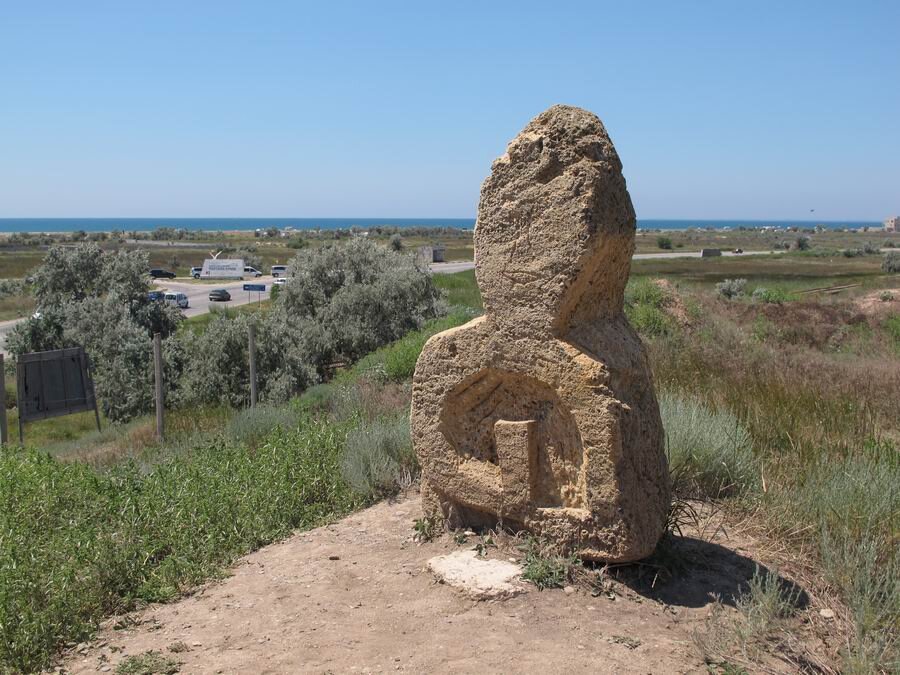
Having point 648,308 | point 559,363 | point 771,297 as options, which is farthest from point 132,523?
point 771,297

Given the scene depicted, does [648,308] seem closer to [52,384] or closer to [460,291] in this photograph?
[460,291]

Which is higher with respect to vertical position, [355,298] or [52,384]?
[355,298]

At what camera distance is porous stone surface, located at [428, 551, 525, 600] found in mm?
4160

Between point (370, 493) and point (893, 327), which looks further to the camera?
point (893, 327)

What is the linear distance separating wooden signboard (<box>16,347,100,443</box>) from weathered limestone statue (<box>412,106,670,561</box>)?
693 centimetres

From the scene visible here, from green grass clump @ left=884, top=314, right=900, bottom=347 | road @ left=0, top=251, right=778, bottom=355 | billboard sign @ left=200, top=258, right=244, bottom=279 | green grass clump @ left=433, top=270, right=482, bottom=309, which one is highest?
green grass clump @ left=433, top=270, right=482, bottom=309

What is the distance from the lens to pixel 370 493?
6.22 meters

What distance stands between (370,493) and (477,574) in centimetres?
204

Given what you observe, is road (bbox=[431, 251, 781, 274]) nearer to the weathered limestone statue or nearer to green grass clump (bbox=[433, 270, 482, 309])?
green grass clump (bbox=[433, 270, 482, 309])

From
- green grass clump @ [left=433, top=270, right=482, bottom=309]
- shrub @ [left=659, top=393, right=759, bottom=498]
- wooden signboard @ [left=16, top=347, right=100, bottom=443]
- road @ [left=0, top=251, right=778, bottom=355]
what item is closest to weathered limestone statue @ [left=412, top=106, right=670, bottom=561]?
shrub @ [left=659, top=393, right=759, bottom=498]

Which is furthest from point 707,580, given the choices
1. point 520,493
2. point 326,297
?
point 326,297

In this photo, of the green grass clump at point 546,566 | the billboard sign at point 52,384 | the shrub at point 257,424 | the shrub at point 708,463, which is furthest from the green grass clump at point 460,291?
the green grass clump at point 546,566

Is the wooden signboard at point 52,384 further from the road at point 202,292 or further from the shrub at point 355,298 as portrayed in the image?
Answer: the road at point 202,292

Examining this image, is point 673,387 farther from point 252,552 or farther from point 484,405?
point 252,552
